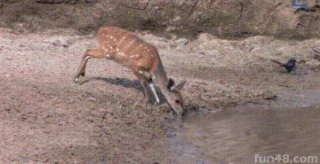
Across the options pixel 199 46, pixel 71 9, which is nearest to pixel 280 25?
pixel 199 46

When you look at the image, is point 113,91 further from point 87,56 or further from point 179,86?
point 179,86

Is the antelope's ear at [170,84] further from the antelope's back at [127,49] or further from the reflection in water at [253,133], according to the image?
the reflection in water at [253,133]

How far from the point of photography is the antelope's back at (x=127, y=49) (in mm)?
6914

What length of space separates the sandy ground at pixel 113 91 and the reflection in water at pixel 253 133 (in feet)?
1.13

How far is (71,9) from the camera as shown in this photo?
384 inches

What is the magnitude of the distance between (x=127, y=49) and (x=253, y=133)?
80.5 inches

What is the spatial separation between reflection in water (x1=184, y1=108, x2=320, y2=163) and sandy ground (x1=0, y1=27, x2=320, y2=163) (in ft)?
1.13

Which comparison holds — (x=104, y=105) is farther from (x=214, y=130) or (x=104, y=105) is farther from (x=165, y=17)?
(x=165, y=17)

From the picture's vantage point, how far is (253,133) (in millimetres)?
5949

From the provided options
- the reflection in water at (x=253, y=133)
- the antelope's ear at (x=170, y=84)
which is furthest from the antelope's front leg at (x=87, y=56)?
the reflection in water at (x=253, y=133)

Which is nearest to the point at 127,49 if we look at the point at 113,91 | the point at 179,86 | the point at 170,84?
the point at 113,91

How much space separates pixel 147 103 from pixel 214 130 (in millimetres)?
1078

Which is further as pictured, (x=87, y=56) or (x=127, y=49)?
(x=87, y=56)

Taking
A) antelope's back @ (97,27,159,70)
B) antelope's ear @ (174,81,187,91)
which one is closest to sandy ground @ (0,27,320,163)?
antelope's ear @ (174,81,187,91)
